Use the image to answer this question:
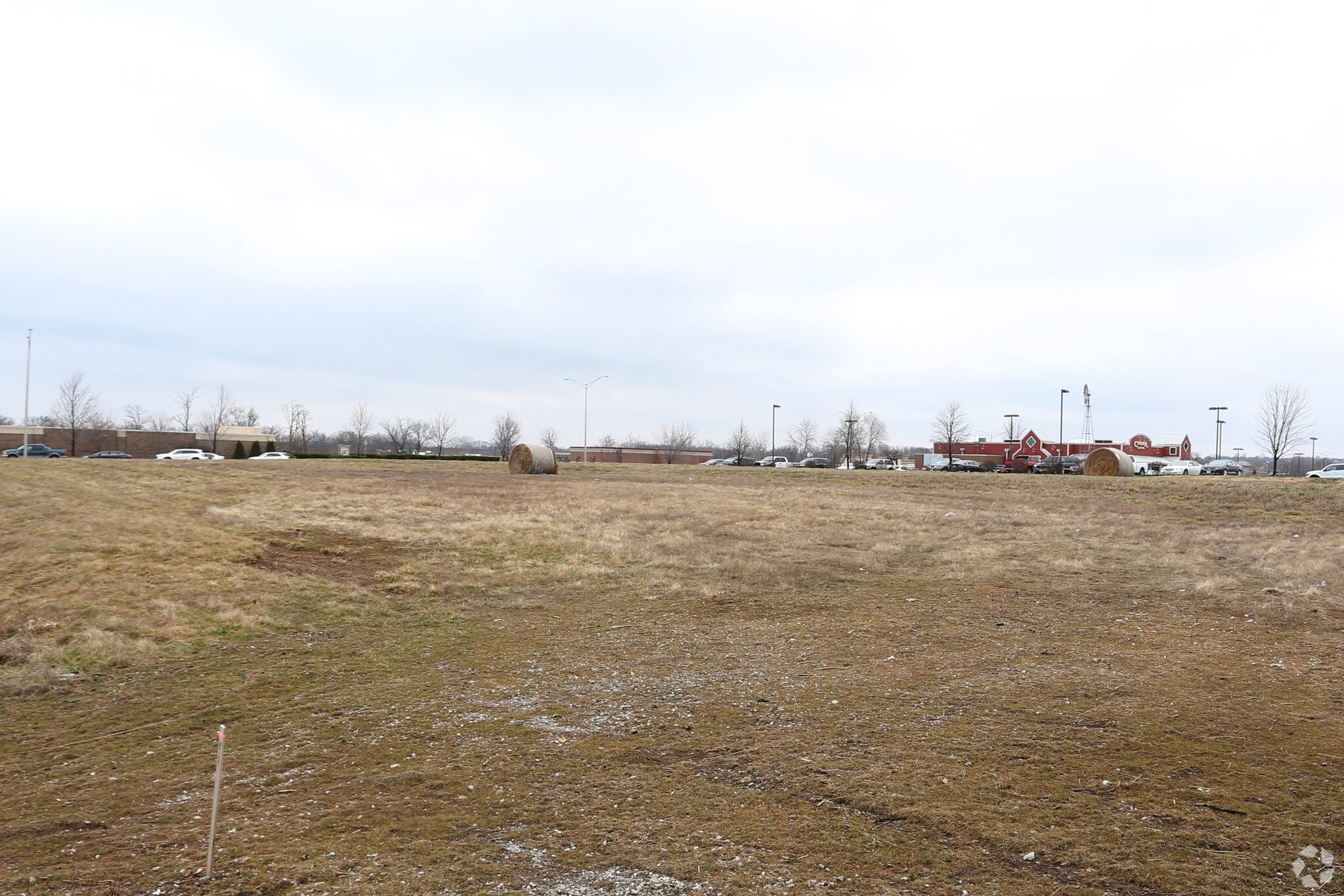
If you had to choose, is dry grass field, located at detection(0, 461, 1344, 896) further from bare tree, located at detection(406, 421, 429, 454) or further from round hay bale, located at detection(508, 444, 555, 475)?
bare tree, located at detection(406, 421, 429, 454)

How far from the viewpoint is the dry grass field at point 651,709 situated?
5613mm

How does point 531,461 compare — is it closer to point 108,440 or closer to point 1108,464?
point 1108,464

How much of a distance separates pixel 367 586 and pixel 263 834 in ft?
31.8

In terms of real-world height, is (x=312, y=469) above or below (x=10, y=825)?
above

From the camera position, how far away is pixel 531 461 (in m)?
43.2

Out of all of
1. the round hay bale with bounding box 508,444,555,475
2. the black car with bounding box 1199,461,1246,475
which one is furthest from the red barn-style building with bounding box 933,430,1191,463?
the round hay bale with bounding box 508,444,555,475

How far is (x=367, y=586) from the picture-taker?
15.2 m

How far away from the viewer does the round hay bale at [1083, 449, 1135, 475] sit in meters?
44.1

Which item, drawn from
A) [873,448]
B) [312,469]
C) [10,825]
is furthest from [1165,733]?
[873,448]

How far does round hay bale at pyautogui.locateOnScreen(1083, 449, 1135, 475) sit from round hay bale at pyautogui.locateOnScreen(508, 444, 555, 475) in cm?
3161

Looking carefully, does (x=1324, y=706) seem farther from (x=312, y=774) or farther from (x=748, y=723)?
(x=312, y=774)

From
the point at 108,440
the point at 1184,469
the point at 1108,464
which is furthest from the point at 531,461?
the point at 1184,469

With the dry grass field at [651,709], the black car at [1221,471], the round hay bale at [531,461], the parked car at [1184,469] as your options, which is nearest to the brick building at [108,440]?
the round hay bale at [531,461]

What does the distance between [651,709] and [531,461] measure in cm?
3523
